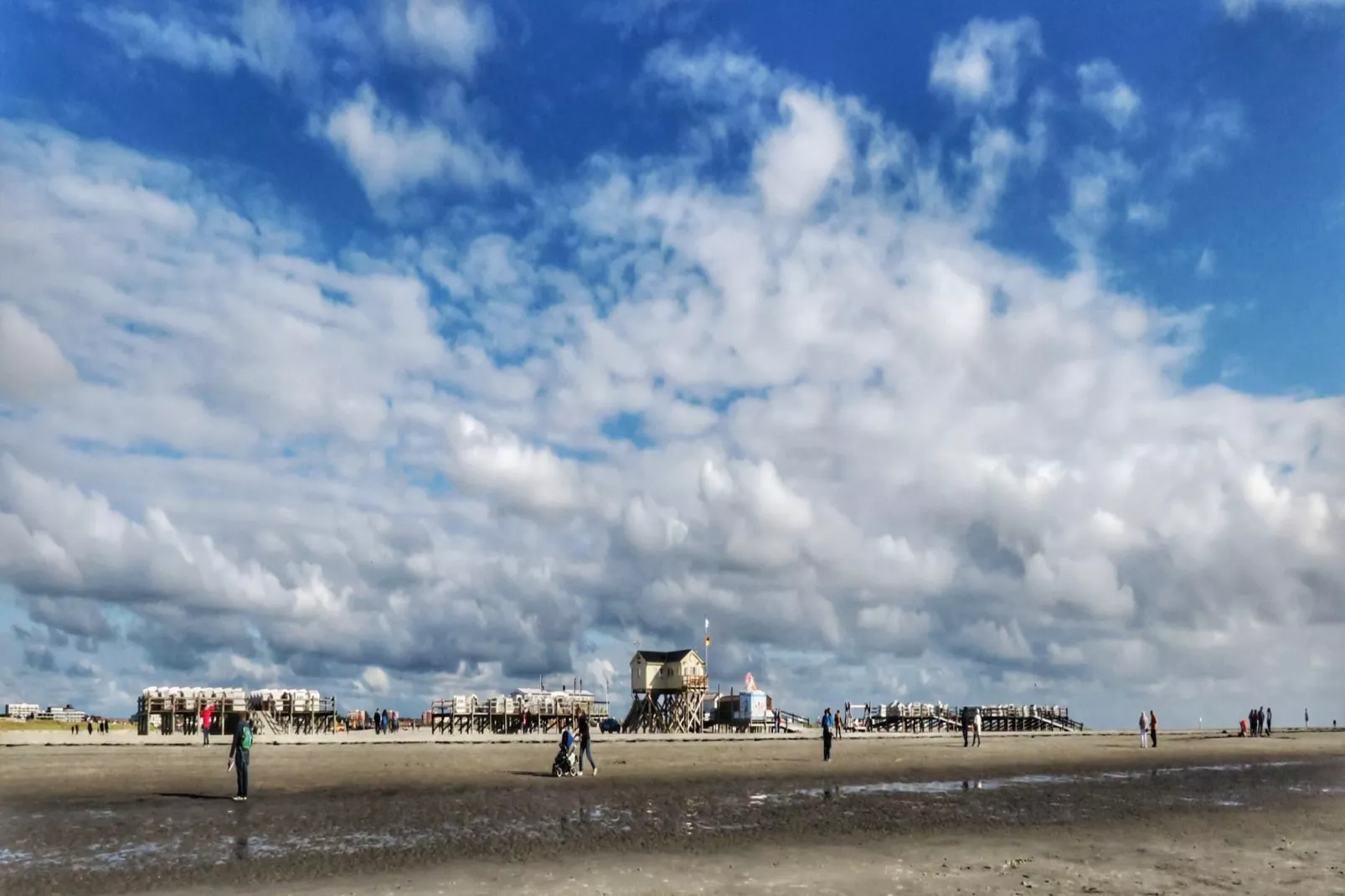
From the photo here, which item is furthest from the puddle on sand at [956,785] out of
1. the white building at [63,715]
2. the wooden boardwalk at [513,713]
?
the white building at [63,715]

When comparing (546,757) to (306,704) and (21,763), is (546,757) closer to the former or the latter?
(21,763)

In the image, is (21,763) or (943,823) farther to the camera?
(21,763)

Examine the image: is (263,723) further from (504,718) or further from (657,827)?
(657,827)

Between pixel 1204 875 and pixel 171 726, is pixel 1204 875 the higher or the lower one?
the higher one

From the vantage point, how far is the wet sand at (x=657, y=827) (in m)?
14.8

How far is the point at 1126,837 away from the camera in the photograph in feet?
63.3

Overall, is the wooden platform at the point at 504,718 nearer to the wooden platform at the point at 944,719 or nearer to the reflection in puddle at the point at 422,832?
the wooden platform at the point at 944,719

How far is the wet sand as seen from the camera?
14.8 metres

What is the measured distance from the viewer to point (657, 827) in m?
20.3

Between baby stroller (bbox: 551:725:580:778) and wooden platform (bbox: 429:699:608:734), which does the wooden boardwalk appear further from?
baby stroller (bbox: 551:725:580:778)

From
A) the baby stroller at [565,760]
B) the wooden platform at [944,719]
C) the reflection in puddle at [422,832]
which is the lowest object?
the wooden platform at [944,719]

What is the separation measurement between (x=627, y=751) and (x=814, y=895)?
37613 mm

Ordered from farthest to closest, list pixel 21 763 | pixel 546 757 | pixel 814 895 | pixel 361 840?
1. pixel 546 757
2. pixel 21 763
3. pixel 361 840
4. pixel 814 895

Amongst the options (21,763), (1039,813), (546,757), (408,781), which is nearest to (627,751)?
(546,757)
